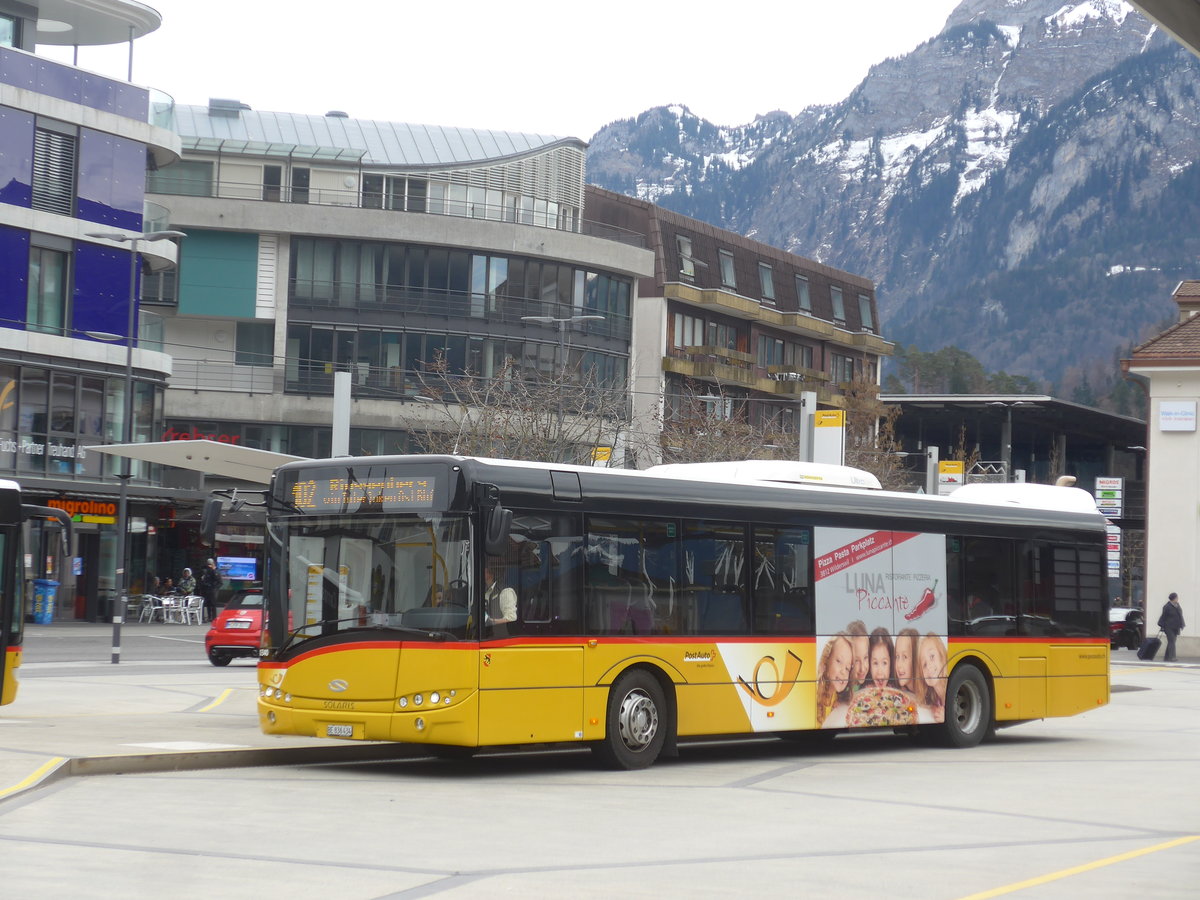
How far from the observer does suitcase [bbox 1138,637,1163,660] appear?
155ft

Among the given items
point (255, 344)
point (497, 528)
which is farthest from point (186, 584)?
point (497, 528)

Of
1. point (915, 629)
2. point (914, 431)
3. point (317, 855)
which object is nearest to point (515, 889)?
point (317, 855)

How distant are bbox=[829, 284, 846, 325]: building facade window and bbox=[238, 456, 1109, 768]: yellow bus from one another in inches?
2792

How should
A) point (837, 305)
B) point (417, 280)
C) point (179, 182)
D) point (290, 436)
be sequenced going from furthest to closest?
1. point (837, 305)
2. point (417, 280)
3. point (179, 182)
4. point (290, 436)

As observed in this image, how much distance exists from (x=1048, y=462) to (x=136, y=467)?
72.9 m

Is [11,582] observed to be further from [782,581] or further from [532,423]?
[532,423]

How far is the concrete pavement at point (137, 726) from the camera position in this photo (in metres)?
13.9

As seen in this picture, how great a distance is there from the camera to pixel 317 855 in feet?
31.8

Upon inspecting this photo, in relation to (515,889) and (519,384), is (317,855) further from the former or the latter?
(519,384)

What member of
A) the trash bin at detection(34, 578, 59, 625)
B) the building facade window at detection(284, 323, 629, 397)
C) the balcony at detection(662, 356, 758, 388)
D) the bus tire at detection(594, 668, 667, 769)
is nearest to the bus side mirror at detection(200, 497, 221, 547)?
the bus tire at detection(594, 668, 667, 769)

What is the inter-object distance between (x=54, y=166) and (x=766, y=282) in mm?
43338

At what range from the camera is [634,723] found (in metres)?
15.4

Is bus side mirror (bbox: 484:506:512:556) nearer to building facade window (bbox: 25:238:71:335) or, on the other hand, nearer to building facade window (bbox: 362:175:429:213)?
building facade window (bbox: 25:238:71:335)

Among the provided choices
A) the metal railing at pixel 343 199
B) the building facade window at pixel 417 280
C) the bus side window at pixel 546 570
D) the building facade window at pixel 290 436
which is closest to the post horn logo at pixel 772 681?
the bus side window at pixel 546 570
